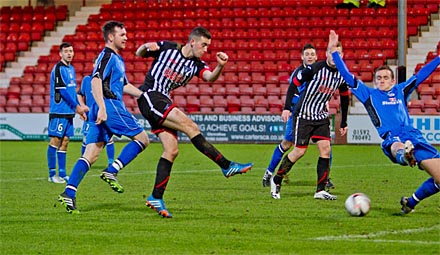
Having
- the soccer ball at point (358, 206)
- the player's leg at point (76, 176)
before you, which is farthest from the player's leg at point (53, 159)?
the soccer ball at point (358, 206)

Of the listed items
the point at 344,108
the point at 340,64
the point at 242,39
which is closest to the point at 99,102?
the point at 340,64

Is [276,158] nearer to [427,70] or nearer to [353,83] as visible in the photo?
[353,83]

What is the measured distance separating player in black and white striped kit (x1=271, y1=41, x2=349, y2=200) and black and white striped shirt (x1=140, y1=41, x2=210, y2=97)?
232 centimetres

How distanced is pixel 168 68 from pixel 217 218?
72.5 inches

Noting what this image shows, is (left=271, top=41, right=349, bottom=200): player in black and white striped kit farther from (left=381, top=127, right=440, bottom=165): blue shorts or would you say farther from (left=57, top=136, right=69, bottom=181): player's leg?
(left=57, top=136, right=69, bottom=181): player's leg

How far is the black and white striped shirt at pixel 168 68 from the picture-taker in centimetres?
972

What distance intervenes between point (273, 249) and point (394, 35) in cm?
2395

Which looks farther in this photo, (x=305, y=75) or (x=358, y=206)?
(x=305, y=75)

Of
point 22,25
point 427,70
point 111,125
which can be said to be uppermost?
point 22,25

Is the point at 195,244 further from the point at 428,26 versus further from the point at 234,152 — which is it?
the point at 428,26

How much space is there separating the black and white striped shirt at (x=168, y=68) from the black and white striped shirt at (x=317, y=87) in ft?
7.42

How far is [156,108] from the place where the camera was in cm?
955

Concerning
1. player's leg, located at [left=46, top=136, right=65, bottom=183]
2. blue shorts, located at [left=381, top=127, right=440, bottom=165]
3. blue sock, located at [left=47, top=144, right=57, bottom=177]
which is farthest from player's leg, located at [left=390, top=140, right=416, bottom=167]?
blue sock, located at [left=47, top=144, right=57, bottom=177]

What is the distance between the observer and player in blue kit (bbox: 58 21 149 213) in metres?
9.88
